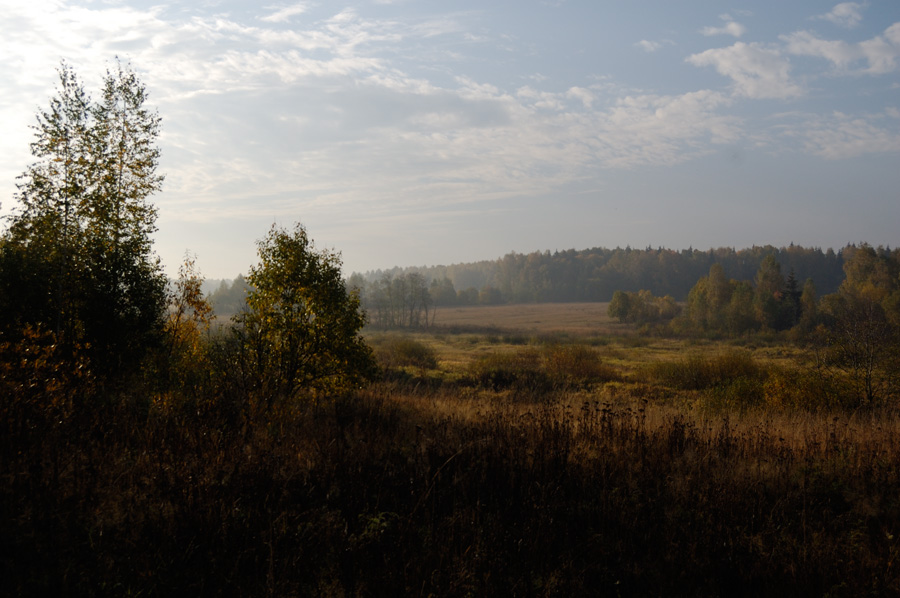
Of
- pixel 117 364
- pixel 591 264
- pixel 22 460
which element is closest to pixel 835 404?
pixel 22 460

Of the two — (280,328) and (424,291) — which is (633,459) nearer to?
(280,328)

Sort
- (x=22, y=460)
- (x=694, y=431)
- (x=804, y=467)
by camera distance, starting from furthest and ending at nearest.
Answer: (x=694, y=431) < (x=804, y=467) < (x=22, y=460)

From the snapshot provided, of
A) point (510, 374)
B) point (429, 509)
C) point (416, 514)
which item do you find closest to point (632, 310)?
point (510, 374)

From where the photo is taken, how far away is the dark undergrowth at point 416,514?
426 centimetres

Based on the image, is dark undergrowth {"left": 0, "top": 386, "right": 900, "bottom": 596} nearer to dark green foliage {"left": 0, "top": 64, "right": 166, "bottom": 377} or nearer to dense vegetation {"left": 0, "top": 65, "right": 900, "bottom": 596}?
dense vegetation {"left": 0, "top": 65, "right": 900, "bottom": 596}

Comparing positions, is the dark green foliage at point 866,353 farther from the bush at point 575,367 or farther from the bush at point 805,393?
the bush at point 575,367

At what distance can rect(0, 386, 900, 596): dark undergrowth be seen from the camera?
426cm

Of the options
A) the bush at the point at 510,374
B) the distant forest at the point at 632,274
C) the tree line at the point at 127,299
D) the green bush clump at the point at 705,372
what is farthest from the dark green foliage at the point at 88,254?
the distant forest at the point at 632,274

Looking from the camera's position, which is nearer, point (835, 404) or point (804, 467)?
point (804, 467)

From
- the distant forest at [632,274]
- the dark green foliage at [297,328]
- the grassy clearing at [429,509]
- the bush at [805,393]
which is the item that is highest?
the distant forest at [632,274]

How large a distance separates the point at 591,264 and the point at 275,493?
182 m

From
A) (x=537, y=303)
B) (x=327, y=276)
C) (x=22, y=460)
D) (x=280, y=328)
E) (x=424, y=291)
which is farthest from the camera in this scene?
(x=537, y=303)

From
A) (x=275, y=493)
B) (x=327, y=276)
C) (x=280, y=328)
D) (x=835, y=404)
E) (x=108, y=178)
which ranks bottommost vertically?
(x=835, y=404)

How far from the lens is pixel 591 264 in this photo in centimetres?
17950
